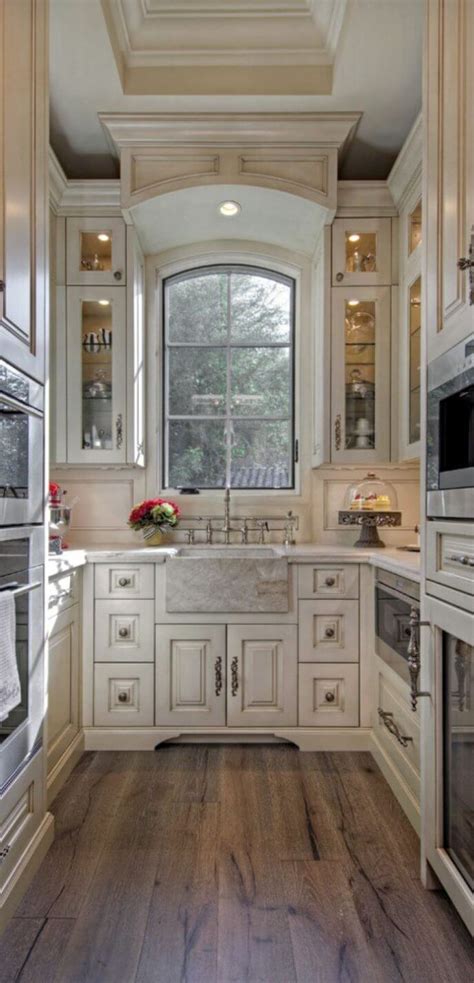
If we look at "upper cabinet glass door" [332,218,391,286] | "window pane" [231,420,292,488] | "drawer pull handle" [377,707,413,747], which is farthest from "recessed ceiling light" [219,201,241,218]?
"drawer pull handle" [377,707,413,747]

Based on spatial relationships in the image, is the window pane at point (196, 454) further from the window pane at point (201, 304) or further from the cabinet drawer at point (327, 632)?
the cabinet drawer at point (327, 632)

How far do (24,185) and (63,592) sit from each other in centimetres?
141

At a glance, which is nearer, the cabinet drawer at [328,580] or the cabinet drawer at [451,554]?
the cabinet drawer at [451,554]

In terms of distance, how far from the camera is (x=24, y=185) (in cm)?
159

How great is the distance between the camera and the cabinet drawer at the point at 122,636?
256cm

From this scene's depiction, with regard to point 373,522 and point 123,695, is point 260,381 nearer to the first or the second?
point 373,522

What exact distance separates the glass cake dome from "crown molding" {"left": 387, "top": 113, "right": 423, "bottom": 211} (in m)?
1.39

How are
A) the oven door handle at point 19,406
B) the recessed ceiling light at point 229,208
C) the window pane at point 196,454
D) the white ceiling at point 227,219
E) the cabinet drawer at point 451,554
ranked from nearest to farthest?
the cabinet drawer at point 451,554 → the oven door handle at point 19,406 → the white ceiling at point 227,219 → the recessed ceiling light at point 229,208 → the window pane at point 196,454

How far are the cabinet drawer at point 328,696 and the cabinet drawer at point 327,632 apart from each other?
0.04m

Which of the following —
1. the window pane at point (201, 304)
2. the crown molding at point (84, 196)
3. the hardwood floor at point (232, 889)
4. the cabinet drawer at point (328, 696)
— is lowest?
the hardwood floor at point (232, 889)

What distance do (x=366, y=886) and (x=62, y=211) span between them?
123 inches

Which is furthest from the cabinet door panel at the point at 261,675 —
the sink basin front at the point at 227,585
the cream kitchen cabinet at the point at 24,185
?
the cream kitchen cabinet at the point at 24,185

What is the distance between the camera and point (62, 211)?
9.60ft

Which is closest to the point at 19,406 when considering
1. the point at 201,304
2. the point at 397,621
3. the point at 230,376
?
the point at 397,621
